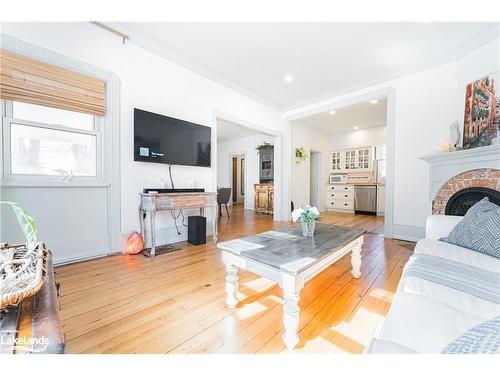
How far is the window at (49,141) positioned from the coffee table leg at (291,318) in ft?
8.01

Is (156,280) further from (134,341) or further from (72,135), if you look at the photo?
(72,135)

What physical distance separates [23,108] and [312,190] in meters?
6.48

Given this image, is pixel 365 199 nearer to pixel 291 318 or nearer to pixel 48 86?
pixel 291 318

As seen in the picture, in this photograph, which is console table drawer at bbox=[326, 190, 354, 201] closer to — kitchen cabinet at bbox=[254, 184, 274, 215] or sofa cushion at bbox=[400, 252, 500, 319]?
kitchen cabinet at bbox=[254, 184, 274, 215]

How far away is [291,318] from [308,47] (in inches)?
119

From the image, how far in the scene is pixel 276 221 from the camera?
4.70 metres

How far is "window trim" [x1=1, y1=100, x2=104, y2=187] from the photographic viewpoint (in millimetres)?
1807

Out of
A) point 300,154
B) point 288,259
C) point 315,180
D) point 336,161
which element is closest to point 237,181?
point 315,180

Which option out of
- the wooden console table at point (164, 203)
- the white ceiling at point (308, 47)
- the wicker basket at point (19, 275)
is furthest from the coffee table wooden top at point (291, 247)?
the white ceiling at point (308, 47)

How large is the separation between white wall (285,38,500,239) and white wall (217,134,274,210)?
12.1ft

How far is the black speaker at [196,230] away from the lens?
9.30ft

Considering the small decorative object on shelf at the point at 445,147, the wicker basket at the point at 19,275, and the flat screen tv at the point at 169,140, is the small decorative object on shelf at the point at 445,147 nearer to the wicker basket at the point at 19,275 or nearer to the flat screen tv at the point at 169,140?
the flat screen tv at the point at 169,140

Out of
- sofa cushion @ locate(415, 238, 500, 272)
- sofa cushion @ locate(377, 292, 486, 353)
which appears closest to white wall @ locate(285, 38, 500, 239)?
sofa cushion @ locate(415, 238, 500, 272)
